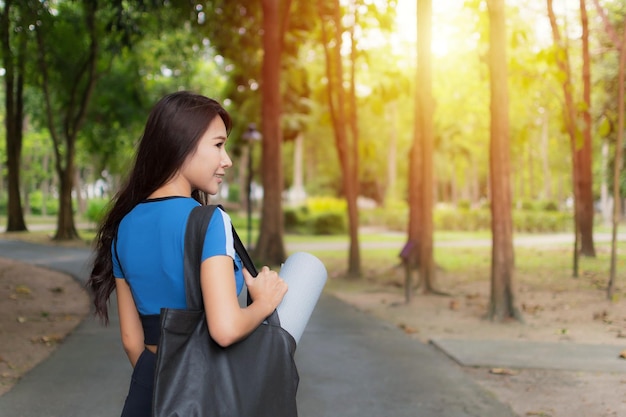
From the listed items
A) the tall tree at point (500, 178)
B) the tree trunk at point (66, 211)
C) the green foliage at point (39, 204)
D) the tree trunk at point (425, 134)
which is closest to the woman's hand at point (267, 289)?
the tall tree at point (500, 178)

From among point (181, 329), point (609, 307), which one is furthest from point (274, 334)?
point (609, 307)

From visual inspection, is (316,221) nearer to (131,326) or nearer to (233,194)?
(233,194)

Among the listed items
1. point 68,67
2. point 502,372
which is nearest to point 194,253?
point 502,372

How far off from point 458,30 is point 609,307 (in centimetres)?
1894

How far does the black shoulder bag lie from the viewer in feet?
7.25

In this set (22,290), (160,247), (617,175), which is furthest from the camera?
(22,290)

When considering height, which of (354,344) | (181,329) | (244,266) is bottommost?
(354,344)

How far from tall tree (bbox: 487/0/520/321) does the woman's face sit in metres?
9.07

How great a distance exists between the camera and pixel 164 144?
2438 millimetres

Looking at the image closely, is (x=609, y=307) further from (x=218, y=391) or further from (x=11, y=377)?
(x=218, y=391)

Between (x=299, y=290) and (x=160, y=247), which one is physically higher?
(x=160, y=247)

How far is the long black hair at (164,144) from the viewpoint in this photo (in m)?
2.42

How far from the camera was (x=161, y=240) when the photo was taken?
91.8 inches

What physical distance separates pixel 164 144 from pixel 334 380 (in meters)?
4.92
